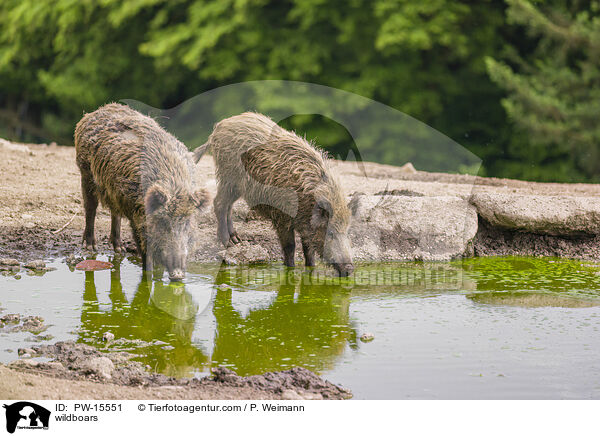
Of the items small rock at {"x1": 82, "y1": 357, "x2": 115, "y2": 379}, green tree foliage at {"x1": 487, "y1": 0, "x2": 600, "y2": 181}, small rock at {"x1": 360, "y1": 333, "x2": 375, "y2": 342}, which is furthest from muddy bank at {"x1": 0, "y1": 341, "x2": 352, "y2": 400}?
green tree foliage at {"x1": 487, "y1": 0, "x2": 600, "y2": 181}

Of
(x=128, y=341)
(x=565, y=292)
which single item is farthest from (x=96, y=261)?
(x=565, y=292)

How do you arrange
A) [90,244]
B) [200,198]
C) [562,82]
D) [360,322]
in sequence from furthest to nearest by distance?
[562,82] → [90,244] → [200,198] → [360,322]

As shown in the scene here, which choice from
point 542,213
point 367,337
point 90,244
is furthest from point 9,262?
point 542,213

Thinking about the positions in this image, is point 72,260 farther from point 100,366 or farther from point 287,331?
point 100,366

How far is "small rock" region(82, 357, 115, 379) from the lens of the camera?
413 centimetres

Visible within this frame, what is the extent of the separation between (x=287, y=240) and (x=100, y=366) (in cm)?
301

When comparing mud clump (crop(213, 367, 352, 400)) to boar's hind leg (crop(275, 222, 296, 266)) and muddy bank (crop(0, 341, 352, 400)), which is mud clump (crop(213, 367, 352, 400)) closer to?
muddy bank (crop(0, 341, 352, 400))

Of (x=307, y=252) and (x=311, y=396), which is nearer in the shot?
(x=311, y=396)

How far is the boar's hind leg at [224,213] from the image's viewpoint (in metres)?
7.52

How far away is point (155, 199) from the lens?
598 centimetres

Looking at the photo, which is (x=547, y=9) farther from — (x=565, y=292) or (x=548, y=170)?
(x=565, y=292)

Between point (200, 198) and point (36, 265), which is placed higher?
point (200, 198)
